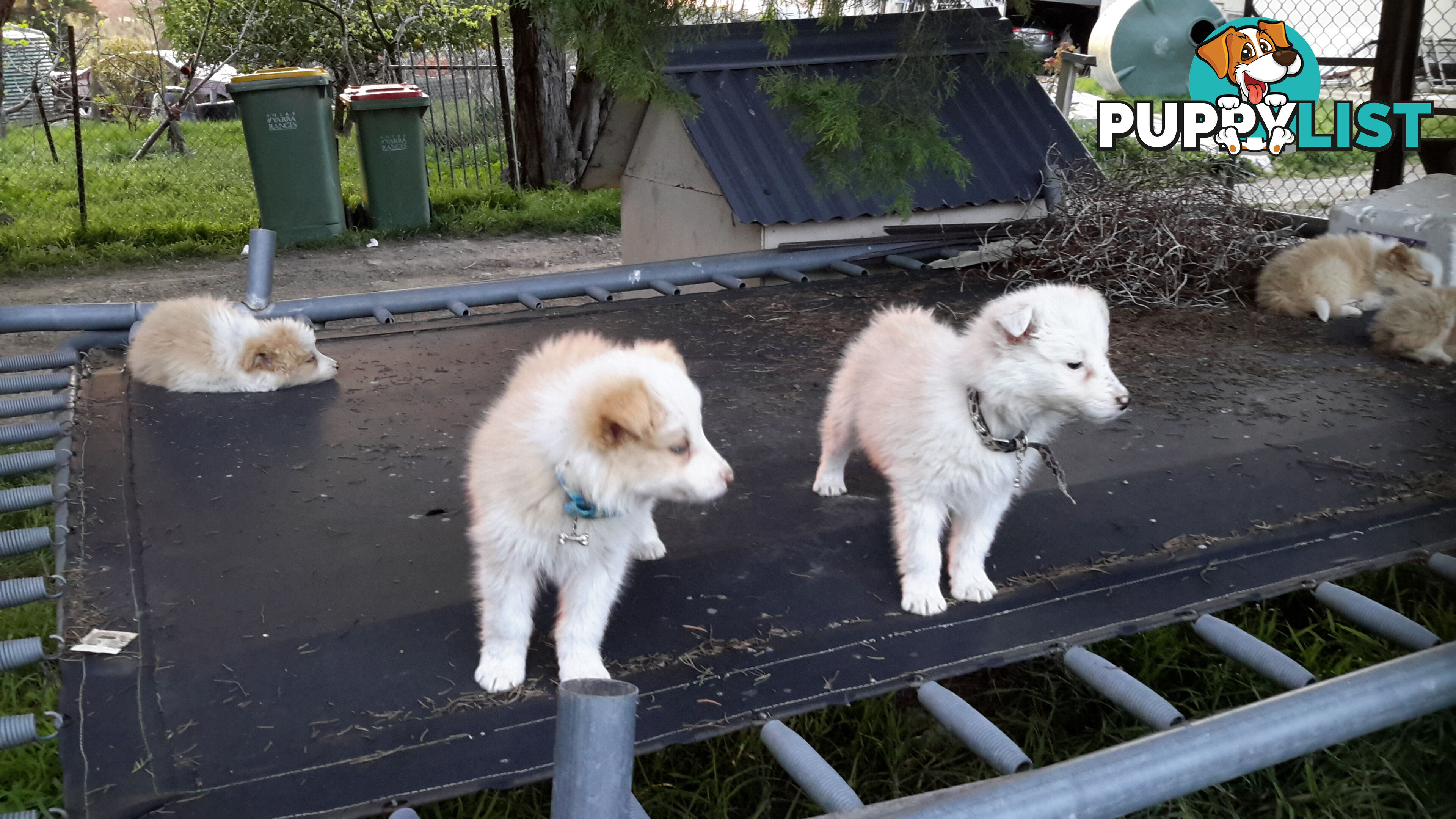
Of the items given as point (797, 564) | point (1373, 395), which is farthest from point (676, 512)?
point (1373, 395)

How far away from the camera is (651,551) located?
2.54 metres

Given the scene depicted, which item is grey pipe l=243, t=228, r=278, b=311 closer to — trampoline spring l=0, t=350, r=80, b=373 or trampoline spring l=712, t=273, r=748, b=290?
trampoline spring l=0, t=350, r=80, b=373

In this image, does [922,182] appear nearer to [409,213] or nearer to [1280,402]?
[1280,402]

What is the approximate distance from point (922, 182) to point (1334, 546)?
3591 mm

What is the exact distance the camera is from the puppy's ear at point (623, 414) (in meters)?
1.78

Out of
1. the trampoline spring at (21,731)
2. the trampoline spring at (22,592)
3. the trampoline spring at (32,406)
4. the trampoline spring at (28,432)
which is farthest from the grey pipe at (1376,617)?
the trampoline spring at (32,406)

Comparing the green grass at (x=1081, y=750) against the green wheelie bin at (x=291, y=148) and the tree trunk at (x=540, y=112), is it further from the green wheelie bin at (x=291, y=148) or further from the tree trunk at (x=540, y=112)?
the tree trunk at (x=540, y=112)

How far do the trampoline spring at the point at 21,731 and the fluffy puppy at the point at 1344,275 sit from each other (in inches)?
193

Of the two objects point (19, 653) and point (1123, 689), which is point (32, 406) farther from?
point (1123, 689)

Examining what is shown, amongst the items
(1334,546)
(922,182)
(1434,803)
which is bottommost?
(1434,803)

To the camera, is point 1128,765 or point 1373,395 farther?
point 1373,395

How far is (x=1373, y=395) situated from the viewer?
12.4 ft

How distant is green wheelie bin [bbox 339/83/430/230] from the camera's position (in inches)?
358

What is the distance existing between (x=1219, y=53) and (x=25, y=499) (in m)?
7.28
